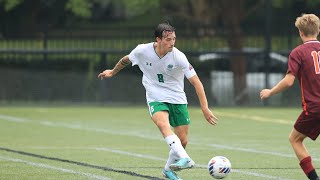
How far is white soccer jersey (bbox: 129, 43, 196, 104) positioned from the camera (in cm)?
1245

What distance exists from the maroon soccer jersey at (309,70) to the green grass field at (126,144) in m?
1.68

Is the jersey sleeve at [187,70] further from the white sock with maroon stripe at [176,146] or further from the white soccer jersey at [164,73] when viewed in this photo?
the white sock with maroon stripe at [176,146]

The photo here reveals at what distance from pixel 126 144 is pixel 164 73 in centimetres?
604

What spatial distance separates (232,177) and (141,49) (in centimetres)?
192

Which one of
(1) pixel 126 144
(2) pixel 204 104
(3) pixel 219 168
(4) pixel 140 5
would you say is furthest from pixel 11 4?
(3) pixel 219 168

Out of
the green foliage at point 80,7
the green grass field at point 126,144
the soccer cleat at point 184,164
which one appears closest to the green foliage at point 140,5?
the green foliage at point 80,7

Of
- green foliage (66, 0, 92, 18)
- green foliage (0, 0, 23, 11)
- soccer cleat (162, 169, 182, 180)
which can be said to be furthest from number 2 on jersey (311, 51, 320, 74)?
green foliage (0, 0, 23, 11)

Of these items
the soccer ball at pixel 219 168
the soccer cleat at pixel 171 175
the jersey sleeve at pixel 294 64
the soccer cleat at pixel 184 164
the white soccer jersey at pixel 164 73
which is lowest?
the soccer cleat at pixel 171 175

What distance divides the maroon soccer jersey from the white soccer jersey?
4.89 feet

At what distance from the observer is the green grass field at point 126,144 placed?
13.5 metres

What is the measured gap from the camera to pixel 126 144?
18453 mm

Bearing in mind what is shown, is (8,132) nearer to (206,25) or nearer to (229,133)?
(229,133)

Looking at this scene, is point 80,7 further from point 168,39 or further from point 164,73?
point 168,39

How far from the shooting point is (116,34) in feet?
106
